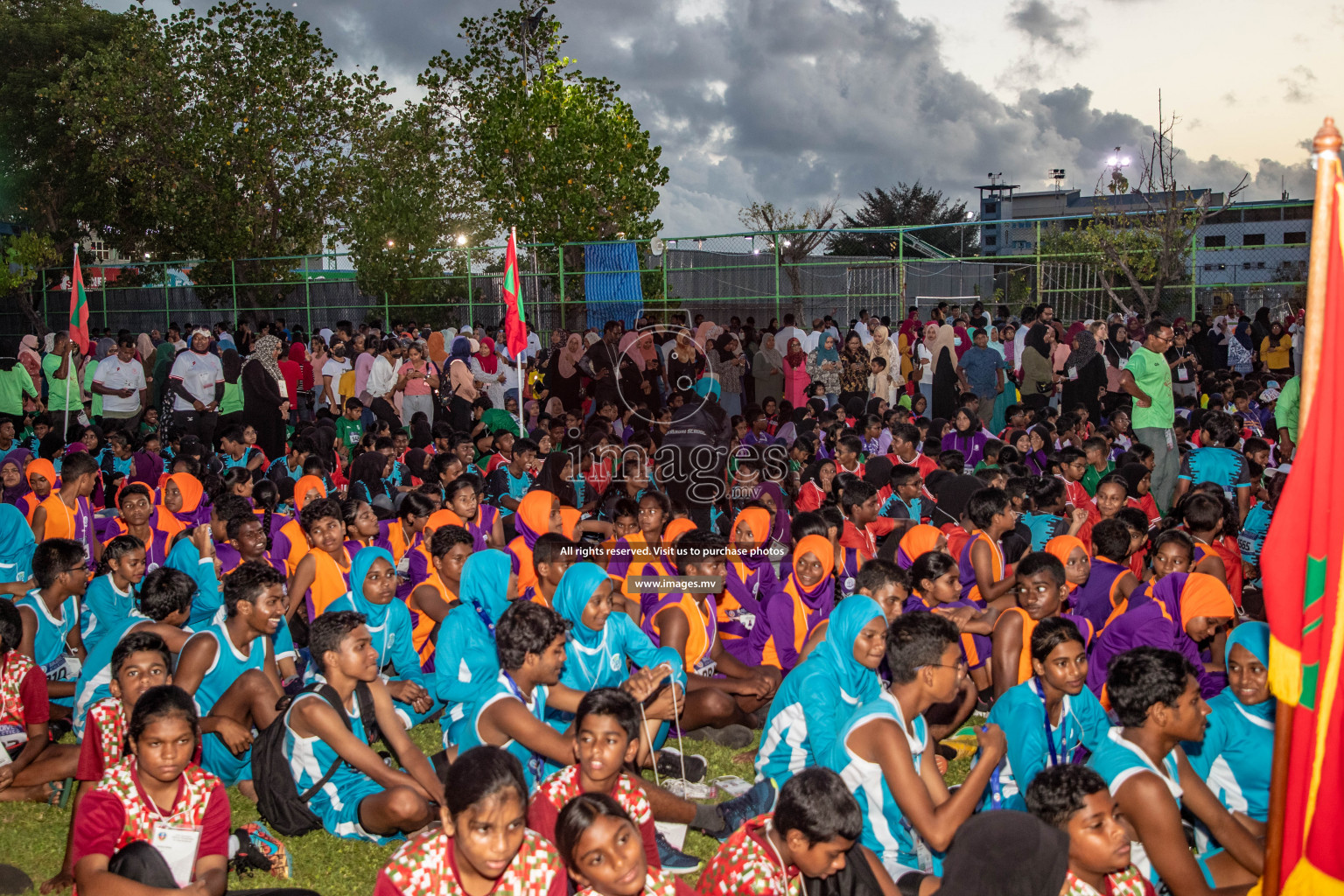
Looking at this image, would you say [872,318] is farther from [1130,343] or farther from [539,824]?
[539,824]

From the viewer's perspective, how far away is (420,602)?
6320 mm

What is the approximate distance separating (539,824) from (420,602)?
8.98 ft

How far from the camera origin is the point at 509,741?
4.39 m

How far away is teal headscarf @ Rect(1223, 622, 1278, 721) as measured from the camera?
13.4 ft

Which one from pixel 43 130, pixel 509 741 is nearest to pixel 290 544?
pixel 509 741

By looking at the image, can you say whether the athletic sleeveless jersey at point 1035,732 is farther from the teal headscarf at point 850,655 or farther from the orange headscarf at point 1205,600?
the orange headscarf at point 1205,600

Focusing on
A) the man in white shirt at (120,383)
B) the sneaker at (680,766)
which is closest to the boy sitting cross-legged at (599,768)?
the sneaker at (680,766)

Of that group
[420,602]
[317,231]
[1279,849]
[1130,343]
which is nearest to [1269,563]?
[1279,849]

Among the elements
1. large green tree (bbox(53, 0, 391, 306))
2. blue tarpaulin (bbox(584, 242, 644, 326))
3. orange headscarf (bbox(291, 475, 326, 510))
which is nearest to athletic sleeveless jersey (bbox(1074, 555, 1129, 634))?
orange headscarf (bbox(291, 475, 326, 510))

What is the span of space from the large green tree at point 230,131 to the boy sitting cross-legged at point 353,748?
20088 millimetres

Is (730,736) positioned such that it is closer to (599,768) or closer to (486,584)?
(486,584)

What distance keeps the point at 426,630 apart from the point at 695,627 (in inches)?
63.8

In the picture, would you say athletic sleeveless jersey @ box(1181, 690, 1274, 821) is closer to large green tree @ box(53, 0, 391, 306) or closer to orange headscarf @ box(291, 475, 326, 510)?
orange headscarf @ box(291, 475, 326, 510)

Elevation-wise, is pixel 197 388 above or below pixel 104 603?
above
